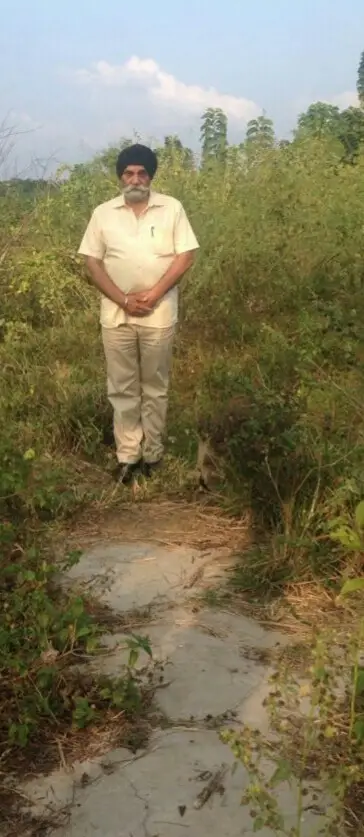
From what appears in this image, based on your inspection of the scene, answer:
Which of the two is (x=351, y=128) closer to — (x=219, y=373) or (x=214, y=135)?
(x=214, y=135)

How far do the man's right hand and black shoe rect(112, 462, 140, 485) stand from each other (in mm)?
863

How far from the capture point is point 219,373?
17.6 ft

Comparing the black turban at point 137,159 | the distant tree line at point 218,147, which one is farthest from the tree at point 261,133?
the black turban at point 137,159

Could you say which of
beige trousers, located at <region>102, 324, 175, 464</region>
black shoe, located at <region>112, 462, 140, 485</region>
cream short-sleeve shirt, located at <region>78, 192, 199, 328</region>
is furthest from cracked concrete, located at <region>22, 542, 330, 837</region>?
cream short-sleeve shirt, located at <region>78, 192, 199, 328</region>

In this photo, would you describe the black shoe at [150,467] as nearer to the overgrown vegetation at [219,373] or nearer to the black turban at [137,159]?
the overgrown vegetation at [219,373]

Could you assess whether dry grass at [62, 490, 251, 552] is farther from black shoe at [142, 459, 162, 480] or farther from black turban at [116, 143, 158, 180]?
black turban at [116, 143, 158, 180]

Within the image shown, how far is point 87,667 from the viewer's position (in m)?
2.84

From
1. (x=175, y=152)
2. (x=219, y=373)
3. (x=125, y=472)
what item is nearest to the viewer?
(x=125, y=472)

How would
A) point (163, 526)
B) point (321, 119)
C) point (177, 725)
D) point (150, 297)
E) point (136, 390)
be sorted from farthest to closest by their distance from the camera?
point (321, 119), point (136, 390), point (150, 297), point (163, 526), point (177, 725)

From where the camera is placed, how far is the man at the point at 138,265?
459 cm

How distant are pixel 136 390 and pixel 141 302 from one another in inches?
21.5

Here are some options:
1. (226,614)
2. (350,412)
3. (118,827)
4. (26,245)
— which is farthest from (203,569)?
(26,245)

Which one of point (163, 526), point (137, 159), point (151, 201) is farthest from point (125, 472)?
point (137, 159)

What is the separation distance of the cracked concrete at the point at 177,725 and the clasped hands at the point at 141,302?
1.45 m
